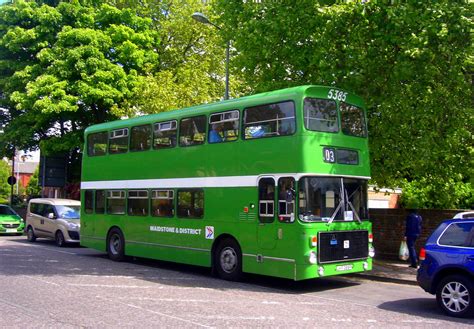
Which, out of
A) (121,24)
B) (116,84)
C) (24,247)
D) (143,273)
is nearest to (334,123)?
(143,273)

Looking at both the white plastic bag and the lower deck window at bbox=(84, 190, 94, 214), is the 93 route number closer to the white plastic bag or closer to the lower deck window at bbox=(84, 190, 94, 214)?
the white plastic bag

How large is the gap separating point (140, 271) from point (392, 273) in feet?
21.8

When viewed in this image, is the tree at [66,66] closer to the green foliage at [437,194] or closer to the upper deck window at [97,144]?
the upper deck window at [97,144]

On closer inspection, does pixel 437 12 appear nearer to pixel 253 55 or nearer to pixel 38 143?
pixel 253 55

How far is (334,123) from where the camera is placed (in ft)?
37.4

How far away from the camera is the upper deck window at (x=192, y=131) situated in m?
13.2

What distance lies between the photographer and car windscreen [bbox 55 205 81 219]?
21.2 m

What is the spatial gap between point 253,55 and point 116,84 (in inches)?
482

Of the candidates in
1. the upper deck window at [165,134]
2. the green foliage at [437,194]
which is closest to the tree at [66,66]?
the upper deck window at [165,134]

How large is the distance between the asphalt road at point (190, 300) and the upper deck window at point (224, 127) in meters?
3.39

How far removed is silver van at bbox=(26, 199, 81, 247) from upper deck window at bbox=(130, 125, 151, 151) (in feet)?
22.2

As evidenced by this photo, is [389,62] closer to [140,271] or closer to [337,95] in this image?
[337,95]

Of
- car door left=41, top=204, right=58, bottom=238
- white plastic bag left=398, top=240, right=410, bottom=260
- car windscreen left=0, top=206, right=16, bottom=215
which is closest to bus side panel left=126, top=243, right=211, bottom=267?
white plastic bag left=398, top=240, right=410, bottom=260

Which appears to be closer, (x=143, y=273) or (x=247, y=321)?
(x=247, y=321)
